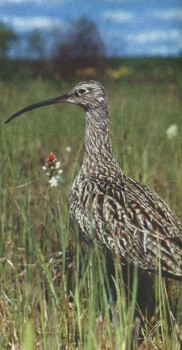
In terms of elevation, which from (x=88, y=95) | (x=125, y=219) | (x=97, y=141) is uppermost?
(x=88, y=95)

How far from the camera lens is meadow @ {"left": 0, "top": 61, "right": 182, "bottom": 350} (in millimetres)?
2711

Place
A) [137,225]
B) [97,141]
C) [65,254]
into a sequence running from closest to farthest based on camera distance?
1. [137,225]
2. [65,254]
3. [97,141]

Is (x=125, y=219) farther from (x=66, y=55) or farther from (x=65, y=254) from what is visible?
(x=66, y=55)

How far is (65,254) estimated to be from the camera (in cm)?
382

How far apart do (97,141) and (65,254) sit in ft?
2.04

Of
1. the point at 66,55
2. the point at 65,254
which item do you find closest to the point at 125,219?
the point at 65,254

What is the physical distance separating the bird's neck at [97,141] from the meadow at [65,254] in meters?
0.10

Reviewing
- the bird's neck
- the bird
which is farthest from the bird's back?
the bird's neck

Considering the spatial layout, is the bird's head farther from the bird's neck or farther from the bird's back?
the bird's back

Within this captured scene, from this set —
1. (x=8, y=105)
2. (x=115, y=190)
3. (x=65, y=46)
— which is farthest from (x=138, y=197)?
(x=65, y=46)

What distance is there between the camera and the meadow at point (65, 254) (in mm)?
2711

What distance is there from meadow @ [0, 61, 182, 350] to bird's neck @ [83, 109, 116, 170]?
10 centimetres

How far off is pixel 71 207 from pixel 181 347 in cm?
89

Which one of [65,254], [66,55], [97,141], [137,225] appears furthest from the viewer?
[66,55]
